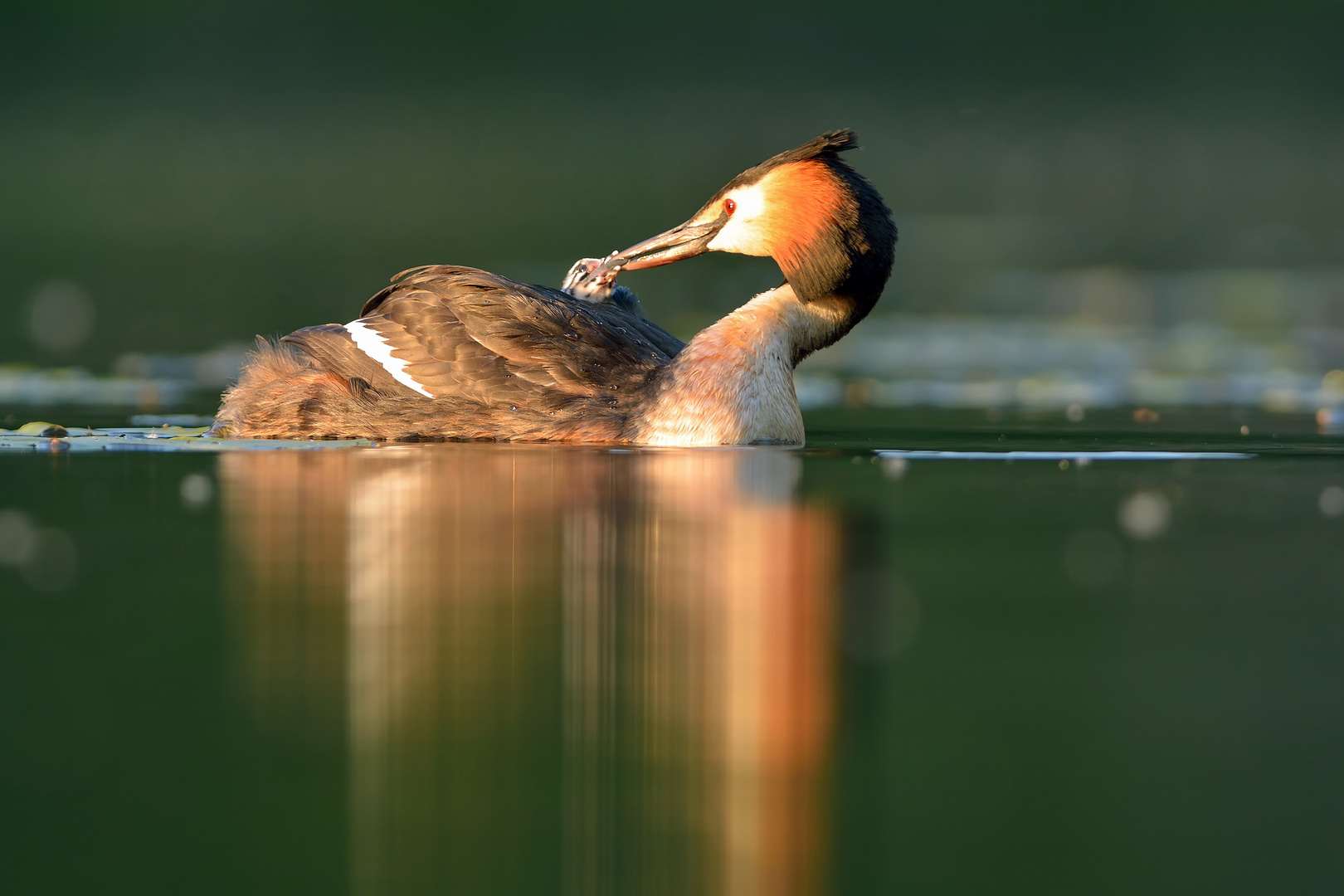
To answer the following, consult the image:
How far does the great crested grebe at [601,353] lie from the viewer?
7996 millimetres

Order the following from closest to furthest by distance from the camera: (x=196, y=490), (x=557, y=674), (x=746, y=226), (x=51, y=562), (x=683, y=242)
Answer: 1. (x=557, y=674)
2. (x=51, y=562)
3. (x=196, y=490)
4. (x=746, y=226)
5. (x=683, y=242)

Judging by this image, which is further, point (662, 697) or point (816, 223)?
point (816, 223)

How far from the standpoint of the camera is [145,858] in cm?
234

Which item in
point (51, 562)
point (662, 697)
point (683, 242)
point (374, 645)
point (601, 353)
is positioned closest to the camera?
point (662, 697)

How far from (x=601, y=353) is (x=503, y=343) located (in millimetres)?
532

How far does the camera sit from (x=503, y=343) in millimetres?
8062

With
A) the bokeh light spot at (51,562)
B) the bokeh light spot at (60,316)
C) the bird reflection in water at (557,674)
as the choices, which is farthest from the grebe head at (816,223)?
the bokeh light spot at (60,316)

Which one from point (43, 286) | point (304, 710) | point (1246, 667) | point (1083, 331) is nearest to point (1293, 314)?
point (1083, 331)

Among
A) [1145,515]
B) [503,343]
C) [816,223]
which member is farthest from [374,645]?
[816,223]

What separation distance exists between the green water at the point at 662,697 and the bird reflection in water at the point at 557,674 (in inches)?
0.4

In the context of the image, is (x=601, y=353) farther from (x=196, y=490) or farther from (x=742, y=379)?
(x=196, y=490)

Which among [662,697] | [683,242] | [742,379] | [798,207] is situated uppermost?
[798,207]

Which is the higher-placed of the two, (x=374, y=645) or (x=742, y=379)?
(x=742, y=379)

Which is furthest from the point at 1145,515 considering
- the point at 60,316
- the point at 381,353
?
the point at 60,316
